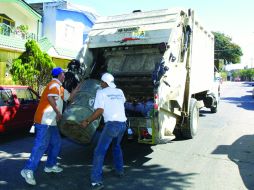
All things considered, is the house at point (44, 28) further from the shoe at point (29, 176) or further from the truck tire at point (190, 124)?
the shoe at point (29, 176)

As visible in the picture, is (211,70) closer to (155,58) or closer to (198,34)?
(198,34)

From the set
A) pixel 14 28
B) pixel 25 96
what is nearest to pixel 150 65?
pixel 25 96

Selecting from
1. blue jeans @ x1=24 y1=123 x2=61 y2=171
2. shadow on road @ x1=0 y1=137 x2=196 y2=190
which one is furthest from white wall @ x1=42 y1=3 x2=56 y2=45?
blue jeans @ x1=24 y1=123 x2=61 y2=171

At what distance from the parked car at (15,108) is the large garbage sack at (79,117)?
2822mm

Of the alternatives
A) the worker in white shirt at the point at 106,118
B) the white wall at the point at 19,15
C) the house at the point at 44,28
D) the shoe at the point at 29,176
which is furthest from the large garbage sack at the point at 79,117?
the white wall at the point at 19,15

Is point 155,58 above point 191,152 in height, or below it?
above

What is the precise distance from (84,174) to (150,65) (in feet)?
10.4

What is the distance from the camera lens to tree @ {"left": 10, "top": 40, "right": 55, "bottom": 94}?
14359 millimetres

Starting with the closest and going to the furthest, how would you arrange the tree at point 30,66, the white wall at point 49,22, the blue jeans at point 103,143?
the blue jeans at point 103,143 < the tree at point 30,66 < the white wall at point 49,22

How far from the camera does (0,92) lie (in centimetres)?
842

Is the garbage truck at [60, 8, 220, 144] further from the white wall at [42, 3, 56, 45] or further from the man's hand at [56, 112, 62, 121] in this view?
the white wall at [42, 3, 56, 45]

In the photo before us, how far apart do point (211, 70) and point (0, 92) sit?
6563mm

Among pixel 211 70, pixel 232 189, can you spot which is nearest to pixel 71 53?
pixel 211 70

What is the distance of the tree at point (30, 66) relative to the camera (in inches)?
565
